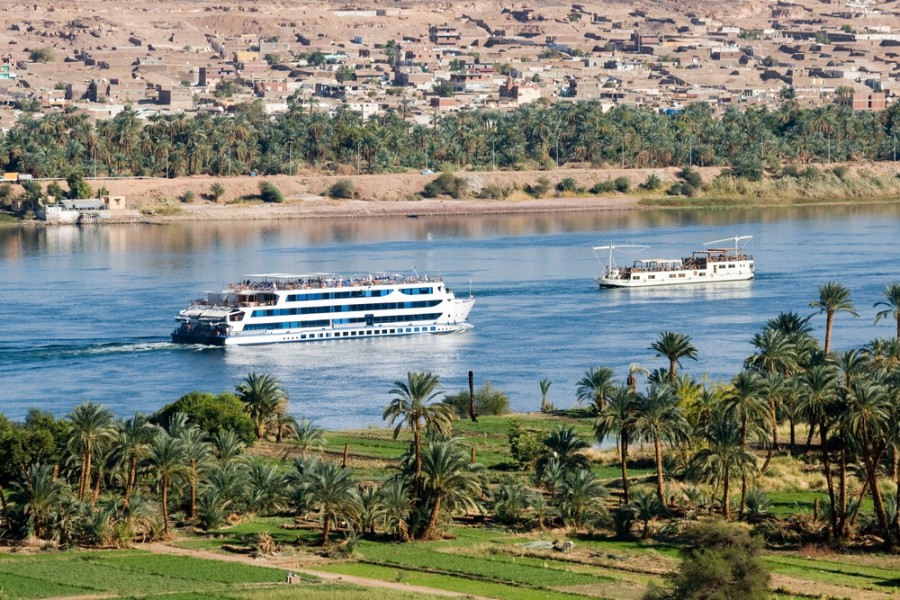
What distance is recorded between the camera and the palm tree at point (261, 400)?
223 feet

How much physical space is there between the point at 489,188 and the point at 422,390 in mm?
121146

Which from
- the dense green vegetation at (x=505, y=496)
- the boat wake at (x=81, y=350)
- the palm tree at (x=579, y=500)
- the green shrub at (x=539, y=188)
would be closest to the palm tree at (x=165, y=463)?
the dense green vegetation at (x=505, y=496)

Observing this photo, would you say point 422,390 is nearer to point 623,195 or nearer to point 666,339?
point 666,339

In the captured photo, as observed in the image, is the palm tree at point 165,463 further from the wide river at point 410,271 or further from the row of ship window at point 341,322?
the row of ship window at point 341,322

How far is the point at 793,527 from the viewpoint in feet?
177

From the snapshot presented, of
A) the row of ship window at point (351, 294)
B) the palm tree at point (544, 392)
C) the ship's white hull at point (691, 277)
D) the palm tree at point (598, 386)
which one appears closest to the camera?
the palm tree at point (598, 386)

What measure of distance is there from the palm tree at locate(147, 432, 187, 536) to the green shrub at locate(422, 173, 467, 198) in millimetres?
120470

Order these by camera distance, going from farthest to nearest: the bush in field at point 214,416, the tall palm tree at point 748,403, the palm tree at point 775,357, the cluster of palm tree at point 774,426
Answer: the palm tree at point 775,357 → the bush in field at point 214,416 → the tall palm tree at point 748,403 → the cluster of palm tree at point 774,426

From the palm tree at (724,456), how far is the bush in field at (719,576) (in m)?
7.17

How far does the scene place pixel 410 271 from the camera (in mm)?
117062

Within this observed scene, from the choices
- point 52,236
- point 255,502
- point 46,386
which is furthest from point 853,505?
point 52,236

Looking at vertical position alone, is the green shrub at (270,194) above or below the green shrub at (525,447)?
above

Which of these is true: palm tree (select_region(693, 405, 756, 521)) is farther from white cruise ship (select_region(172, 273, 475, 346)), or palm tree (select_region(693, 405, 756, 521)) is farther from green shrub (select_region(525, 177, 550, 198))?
green shrub (select_region(525, 177, 550, 198))

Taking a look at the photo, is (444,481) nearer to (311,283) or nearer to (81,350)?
(81,350)
